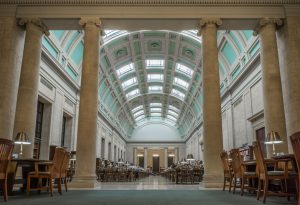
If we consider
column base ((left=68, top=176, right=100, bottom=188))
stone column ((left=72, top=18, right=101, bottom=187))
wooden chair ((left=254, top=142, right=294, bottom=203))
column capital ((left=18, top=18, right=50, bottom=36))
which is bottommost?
column base ((left=68, top=176, right=100, bottom=188))

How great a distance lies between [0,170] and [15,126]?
12.9ft

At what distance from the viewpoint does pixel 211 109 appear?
347 inches

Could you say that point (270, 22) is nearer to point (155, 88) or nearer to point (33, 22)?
point (33, 22)

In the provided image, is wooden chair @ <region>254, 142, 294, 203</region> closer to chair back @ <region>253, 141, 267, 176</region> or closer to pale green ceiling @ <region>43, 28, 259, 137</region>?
chair back @ <region>253, 141, 267, 176</region>

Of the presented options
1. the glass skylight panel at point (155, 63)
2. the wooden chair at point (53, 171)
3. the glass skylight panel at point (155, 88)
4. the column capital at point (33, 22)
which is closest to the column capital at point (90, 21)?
the column capital at point (33, 22)

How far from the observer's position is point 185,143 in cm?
4169

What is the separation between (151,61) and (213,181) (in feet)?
→ 45.4

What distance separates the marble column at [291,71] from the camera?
8977 mm

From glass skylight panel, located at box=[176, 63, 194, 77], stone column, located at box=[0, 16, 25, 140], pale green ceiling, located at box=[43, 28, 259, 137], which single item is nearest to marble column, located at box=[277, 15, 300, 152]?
pale green ceiling, located at box=[43, 28, 259, 137]

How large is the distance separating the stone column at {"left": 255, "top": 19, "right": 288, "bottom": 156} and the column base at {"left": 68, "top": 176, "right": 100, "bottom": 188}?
5063mm

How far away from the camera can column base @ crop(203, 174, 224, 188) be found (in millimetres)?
8133

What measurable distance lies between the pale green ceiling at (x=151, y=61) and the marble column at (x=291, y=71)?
2.34 meters

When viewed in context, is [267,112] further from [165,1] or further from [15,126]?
[15,126]

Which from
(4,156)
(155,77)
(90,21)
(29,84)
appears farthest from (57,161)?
(155,77)
